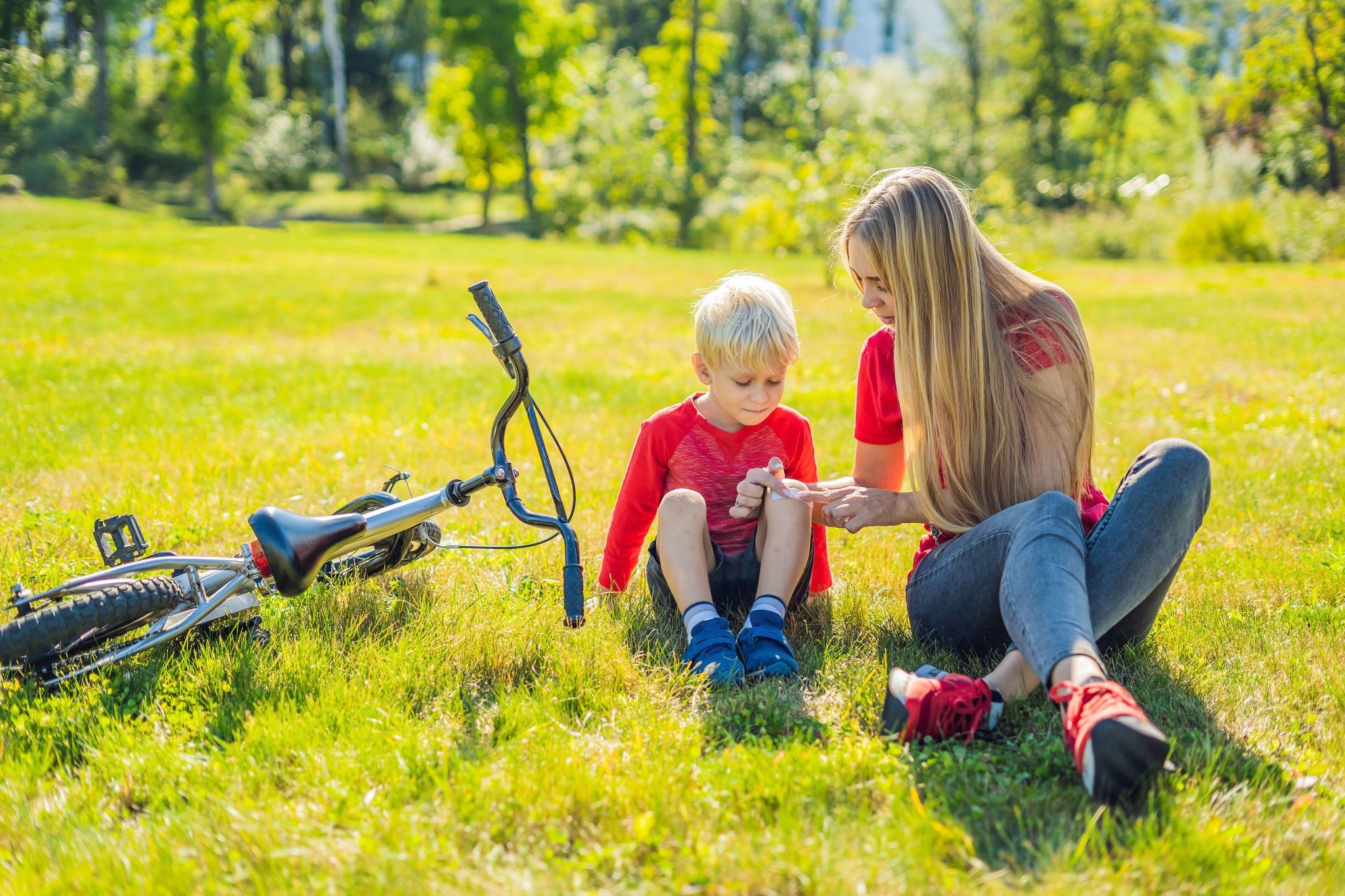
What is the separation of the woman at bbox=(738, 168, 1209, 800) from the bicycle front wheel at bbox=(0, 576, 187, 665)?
67.3 inches

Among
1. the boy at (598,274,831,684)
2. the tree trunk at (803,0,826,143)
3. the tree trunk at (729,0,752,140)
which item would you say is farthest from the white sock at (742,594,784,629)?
the tree trunk at (729,0,752,140)

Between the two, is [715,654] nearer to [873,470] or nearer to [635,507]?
[635,507]

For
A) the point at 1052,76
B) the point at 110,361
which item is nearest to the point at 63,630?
the point at 110,361

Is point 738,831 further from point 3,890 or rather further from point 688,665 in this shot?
point 3,890

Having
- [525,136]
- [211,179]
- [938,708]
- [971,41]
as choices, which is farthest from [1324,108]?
[211,179]

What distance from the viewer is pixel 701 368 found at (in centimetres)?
326

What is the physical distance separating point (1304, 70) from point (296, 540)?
761 inches

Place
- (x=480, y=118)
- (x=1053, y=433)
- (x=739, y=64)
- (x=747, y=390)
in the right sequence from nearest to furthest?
(x=1053, y=433), (x=747, y=390), (x=480, y=118), (x=739, y=64)

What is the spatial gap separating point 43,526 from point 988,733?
373cm

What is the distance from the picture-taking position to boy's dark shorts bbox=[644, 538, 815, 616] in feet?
10.9

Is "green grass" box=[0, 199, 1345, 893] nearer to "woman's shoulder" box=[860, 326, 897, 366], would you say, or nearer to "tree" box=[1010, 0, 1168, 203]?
"woman's shoulder" box=[860, 326, 897, 366]

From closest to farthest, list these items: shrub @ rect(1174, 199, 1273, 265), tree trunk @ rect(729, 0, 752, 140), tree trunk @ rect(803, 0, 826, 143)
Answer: shrub @ rect(1174, 199, 1273, 265)
tree trunk @ rect(803, 0, 826, 143)
tree trunk @ rect(729, 0, 752, 140)

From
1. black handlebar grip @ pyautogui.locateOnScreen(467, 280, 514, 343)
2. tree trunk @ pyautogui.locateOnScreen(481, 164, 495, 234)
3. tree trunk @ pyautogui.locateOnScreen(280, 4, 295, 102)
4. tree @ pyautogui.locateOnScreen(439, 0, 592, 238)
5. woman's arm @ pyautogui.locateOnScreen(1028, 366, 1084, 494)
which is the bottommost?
woman's arm @ pyautogui.locateOnScreen(1028, 366, 1084, 494)

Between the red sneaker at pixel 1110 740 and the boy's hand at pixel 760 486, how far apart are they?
3.52 feet
